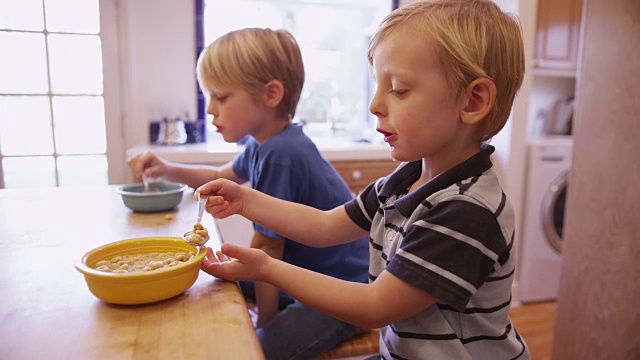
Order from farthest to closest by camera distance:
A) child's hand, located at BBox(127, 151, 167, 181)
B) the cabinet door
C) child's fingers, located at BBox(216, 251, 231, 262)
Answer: the cabinet door → child's hand, located at BBox(127, 151, 167, 181) → child's fingers, located at BBox(216, 251, 231, 262)

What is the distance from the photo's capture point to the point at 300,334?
97 centimetres

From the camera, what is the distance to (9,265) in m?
0.74

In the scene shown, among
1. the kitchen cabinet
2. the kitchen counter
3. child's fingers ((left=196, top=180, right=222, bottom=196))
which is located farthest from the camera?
the kitchen cabinet

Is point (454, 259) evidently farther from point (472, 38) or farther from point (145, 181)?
point (145, 181)

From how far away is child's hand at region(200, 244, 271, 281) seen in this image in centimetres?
66

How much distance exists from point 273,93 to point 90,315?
32.2 inches

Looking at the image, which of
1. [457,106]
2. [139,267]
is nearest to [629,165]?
[457,106]

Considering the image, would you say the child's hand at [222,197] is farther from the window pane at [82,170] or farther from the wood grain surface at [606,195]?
the window pane at [82,170]

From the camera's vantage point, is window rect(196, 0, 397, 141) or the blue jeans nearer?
the blue jeans

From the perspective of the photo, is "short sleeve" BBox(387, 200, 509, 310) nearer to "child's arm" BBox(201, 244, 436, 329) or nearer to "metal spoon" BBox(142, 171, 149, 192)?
"child's arm" BBox(201, 244, 436, 329)

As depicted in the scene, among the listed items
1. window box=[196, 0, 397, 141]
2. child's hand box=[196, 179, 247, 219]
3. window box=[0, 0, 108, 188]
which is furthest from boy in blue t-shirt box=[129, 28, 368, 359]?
window box=[196, 0, 397, 141]

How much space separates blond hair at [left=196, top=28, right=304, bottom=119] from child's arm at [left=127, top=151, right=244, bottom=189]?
10.7 inches

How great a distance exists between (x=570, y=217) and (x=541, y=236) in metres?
1.04

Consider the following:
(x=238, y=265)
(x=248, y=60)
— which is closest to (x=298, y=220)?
(x=238, y=265)
